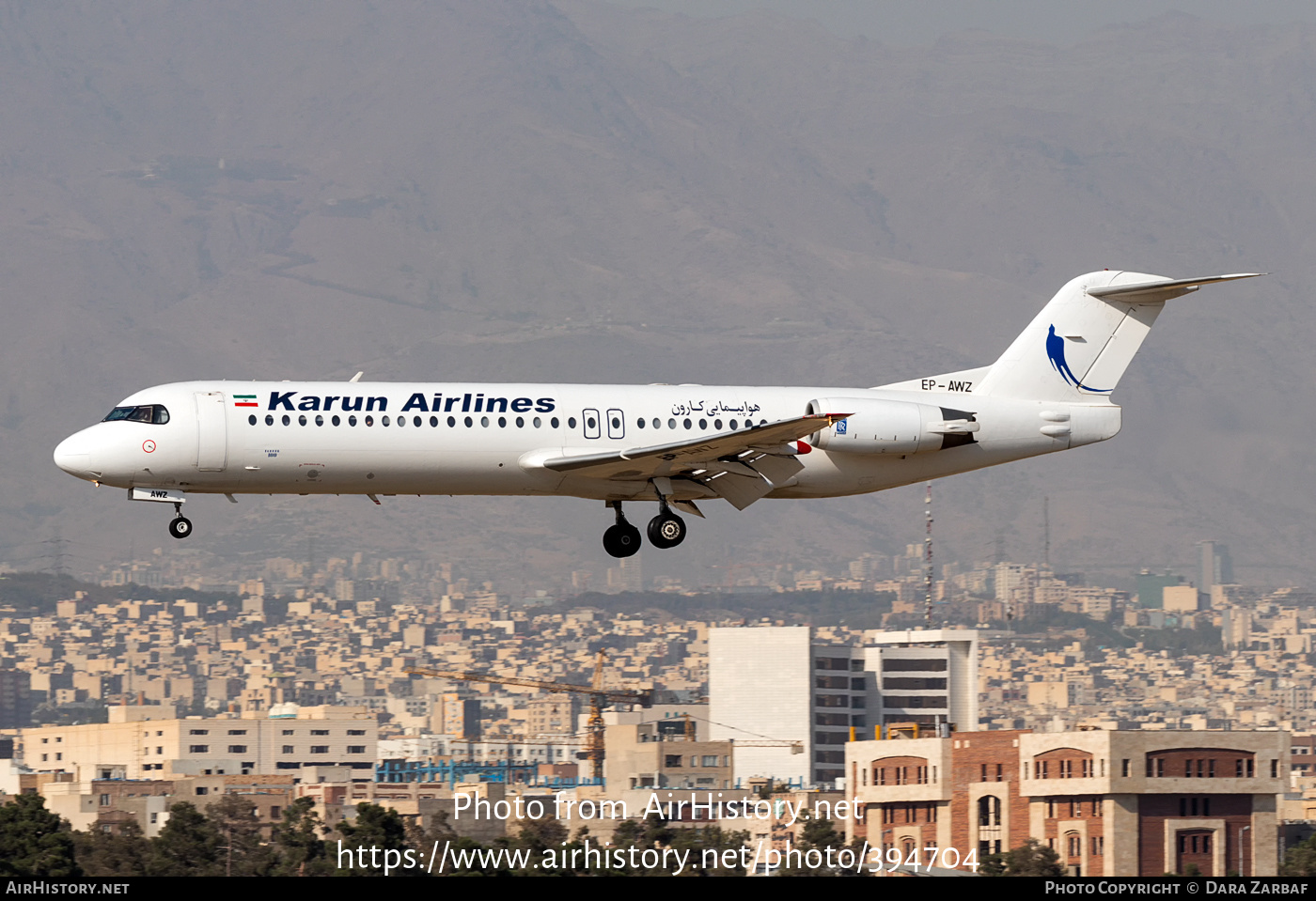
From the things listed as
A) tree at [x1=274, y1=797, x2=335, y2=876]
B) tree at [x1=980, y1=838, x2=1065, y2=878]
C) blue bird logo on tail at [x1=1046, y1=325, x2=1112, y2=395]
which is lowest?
tree at [x1=980, y1=838, x2=1065, y2=878]

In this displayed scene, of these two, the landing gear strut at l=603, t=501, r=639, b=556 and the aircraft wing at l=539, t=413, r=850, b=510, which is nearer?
the aircraft wing at l=539, t=413, r=850, b=510

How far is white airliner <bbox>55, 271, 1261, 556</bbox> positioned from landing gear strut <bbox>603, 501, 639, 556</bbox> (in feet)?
0.13

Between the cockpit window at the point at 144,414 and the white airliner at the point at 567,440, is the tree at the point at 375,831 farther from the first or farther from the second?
the cockpit window at the point at 144,414

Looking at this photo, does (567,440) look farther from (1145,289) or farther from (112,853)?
(112,853)

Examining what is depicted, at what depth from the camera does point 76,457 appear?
4128cm

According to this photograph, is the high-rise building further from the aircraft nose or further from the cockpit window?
the aircraft nose

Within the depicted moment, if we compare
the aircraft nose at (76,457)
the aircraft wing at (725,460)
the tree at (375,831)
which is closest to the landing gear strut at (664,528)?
the aircraft wing at (725,460)

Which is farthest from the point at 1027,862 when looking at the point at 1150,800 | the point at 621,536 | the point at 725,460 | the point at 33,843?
the point at 725,460

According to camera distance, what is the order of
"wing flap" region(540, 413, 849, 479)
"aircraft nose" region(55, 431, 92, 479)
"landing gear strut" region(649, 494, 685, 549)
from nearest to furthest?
1. "wing flap" region(540, 413, 849, 479)
2. "aircraft nose" region(55, 431, 92, 479)
3. "landing gear strut" region(649, 494, 685, 549)

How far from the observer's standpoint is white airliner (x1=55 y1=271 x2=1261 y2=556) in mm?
41219

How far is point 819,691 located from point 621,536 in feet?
443

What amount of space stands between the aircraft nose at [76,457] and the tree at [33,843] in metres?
36.2

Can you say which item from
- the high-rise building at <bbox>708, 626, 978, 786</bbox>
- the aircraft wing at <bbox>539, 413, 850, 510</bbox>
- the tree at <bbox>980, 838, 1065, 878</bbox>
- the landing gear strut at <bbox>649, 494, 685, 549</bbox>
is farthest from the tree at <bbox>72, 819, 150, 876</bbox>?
the high-rise building at <bbox>708, 626, 978, 786</bbox>

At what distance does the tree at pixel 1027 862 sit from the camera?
83688 mm
